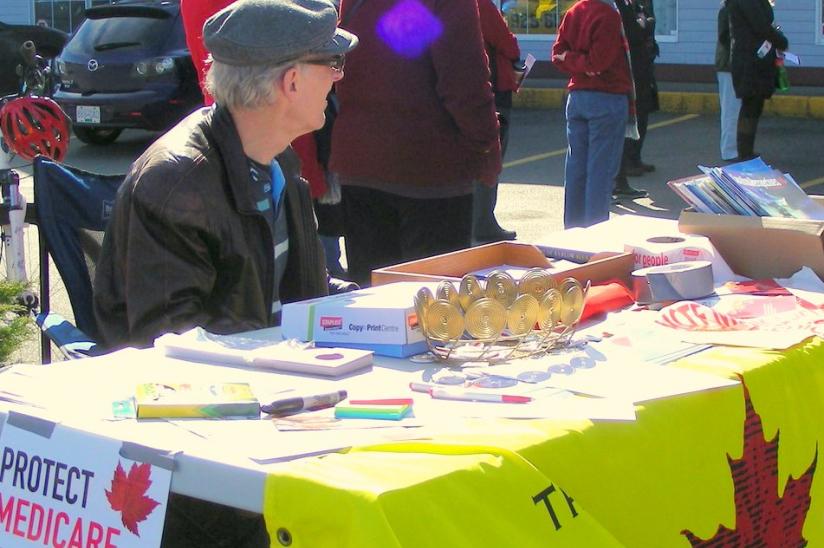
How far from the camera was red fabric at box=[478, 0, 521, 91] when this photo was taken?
7.14m

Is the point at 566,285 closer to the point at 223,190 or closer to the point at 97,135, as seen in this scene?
the point at 223,190

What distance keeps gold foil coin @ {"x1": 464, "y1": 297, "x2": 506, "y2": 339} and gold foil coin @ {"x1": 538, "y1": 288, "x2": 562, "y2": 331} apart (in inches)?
3.8

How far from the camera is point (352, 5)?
4508 millimetres

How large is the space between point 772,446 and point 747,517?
0.16 m

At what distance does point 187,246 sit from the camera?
291 centimetres

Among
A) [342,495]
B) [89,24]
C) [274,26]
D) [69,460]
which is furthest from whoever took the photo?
[89,24]

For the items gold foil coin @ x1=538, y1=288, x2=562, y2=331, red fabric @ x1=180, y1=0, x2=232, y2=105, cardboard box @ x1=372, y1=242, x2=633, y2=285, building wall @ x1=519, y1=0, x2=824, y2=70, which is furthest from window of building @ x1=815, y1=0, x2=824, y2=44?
gold foil coin @ x1=538, y1=288, x2=562, y2=331

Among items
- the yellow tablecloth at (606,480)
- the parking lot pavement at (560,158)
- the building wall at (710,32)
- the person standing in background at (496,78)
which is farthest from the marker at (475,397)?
the building wall at (710,32)

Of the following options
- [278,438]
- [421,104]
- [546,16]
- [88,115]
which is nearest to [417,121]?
[421,104]

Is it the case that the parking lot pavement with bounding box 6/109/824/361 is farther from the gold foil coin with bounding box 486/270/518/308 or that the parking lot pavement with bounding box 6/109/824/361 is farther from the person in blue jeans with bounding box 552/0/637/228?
the gold foil coin with bounding box 486/270/518/308

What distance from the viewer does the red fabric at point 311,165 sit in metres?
4.88

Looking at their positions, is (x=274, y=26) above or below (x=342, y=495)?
above

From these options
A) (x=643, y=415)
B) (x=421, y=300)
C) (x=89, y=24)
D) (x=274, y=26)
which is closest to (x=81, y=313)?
(x=274, y=26)

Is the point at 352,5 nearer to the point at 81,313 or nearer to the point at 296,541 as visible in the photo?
the point at 81,313
